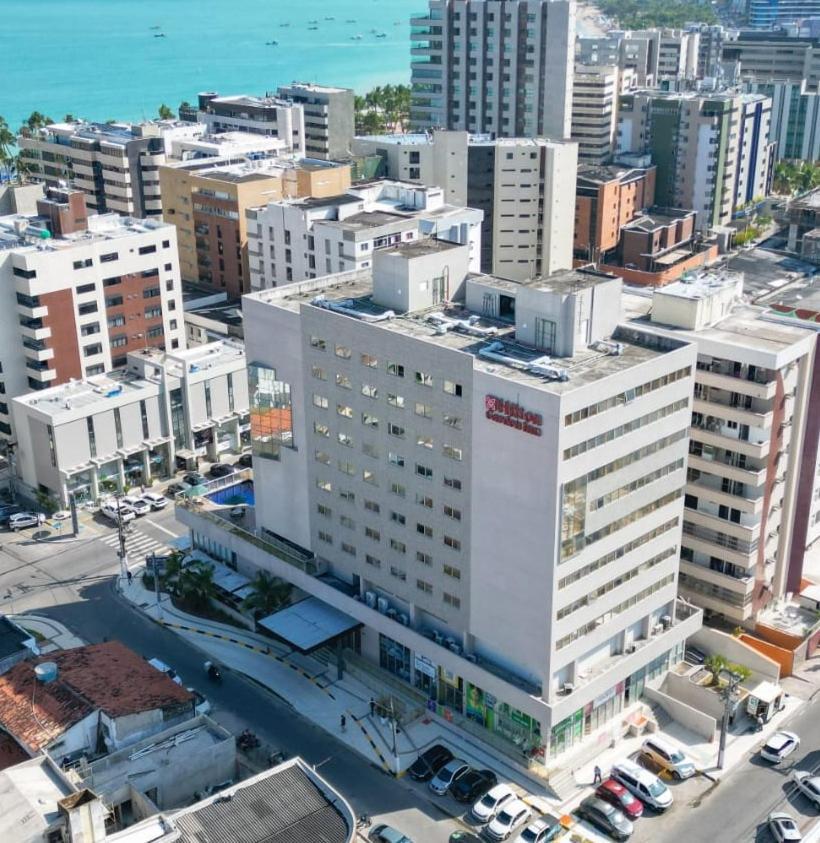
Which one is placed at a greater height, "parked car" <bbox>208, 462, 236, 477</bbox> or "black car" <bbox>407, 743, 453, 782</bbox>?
"parked car" <bbox>208, 462, 236, 477</bbox>

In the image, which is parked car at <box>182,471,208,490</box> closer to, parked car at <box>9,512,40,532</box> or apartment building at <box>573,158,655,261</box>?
parked car at <box>9,512,40,532</box>

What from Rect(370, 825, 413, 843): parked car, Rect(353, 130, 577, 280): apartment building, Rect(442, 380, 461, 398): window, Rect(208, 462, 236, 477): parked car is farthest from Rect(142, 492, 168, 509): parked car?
Rect(353, 130, 577, 280): apartment building

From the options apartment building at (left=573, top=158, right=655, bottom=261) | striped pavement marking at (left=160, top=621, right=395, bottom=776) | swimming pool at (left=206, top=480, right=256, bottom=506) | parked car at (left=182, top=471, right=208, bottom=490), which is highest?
apartment building at (left=573, top=158, right=655, bottom=261)

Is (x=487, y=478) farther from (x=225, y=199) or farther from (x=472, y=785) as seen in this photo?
(x=225, y=199)

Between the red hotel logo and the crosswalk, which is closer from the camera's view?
the red hotel logo

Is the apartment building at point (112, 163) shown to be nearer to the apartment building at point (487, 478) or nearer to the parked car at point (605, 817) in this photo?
the apartment building at point (487, 478)

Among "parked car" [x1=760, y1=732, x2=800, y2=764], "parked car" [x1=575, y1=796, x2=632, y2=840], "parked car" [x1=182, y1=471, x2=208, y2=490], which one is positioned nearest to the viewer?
"parked car" [x1=575, y1=796, x2=632, y2=840]

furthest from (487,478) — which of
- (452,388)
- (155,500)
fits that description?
(155,500)

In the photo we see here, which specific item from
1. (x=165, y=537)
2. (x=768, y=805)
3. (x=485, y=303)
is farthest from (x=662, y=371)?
(x=165, y=537)
